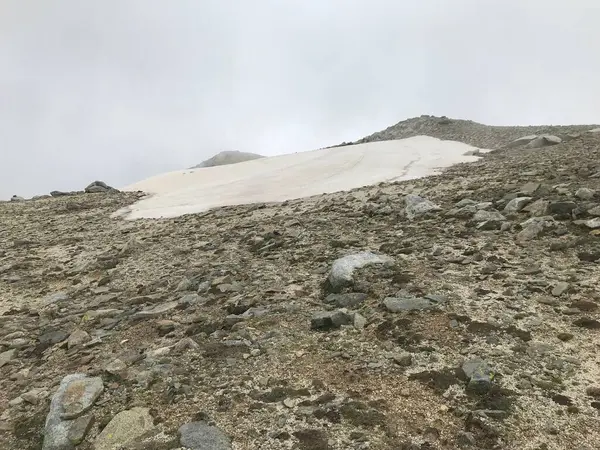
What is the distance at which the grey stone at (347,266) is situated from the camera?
26.3 feet

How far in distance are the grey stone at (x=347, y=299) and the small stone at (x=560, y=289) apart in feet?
9.04

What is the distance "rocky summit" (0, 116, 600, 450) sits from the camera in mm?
4918

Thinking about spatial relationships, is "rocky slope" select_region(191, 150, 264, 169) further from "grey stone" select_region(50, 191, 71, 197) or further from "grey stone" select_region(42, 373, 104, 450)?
"grey stone" select_region(42, 373, 104, 450)

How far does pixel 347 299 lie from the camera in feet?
24.9

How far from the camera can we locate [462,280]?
7617 mm

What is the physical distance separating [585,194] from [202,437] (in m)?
8.92

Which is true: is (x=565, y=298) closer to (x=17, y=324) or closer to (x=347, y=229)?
(x=347, y=229)

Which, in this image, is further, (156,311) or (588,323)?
(156,311)

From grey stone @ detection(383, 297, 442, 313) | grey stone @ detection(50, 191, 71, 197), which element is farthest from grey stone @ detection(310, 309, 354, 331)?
grey stone @ detection(50, 191, 71, 197)

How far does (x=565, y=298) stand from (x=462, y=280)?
58.0 inches

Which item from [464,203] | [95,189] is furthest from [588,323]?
[95,189]

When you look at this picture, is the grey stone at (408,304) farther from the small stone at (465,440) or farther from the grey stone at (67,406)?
the grey stone at (67,406)

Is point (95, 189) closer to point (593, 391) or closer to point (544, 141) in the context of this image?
point (544, 141)

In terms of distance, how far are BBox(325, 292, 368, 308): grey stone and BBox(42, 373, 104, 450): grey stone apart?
357cm
